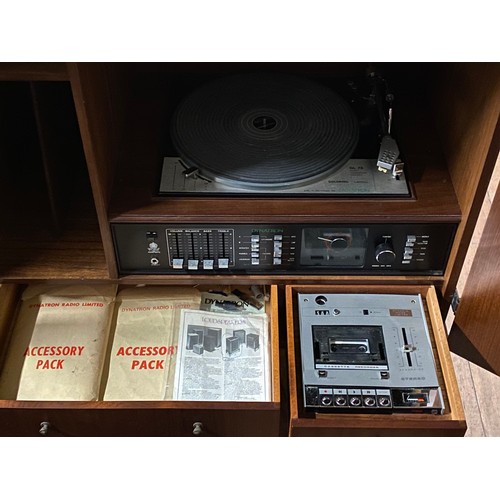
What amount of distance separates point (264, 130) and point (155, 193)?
21 centimetres

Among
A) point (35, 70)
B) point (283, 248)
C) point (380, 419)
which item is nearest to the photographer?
point (35, 70)

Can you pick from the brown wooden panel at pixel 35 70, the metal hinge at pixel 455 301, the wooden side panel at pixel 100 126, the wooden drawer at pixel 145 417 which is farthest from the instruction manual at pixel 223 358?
the brown wooden panel at pixel 35 70

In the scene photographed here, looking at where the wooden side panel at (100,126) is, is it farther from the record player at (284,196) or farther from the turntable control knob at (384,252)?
the turntable control knob at (384,252)

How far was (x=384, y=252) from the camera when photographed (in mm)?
1289

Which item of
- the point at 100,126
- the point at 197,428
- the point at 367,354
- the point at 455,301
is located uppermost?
the point at 100,126

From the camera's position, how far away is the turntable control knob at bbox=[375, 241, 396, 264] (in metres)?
1.29

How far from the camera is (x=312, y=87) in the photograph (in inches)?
56.1

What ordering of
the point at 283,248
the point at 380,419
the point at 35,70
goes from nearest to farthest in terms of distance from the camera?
1. the point at 35,70
2. the point at 380,419
3. the point at 283,248

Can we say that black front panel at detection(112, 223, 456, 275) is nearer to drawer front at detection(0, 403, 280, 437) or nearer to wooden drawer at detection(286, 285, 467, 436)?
wooden drawer at detection(286, 285, 467, 436)

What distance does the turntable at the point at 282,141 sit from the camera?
1275mm

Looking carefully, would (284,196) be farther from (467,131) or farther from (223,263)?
(467,131)

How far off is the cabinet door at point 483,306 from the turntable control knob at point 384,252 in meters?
0.13

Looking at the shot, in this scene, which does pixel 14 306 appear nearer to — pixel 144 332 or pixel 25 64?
pixel 144 332

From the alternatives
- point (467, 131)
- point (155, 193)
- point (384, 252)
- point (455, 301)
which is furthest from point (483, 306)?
point (155, 193)
